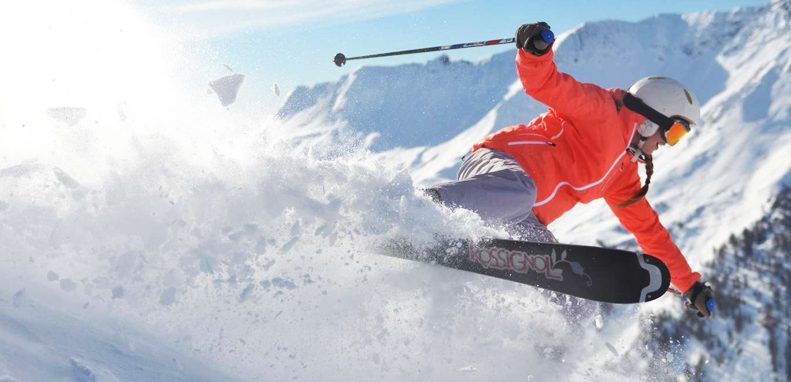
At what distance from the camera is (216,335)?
129 inches

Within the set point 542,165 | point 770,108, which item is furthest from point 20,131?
point 770,108

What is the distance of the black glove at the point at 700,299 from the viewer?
5270 millimetres

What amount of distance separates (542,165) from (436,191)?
3.44ft

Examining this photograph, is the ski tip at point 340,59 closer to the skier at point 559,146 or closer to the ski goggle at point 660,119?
the skier at point 559,146

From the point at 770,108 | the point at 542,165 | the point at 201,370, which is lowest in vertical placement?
the point at 770,108

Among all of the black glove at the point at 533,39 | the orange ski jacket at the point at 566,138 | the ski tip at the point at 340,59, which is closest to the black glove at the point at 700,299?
the orange ski jacket at the point at 566,138

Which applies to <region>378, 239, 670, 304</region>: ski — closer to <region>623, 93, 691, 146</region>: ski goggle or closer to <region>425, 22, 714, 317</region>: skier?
<region>425, 22, 714, 317</region>: skier

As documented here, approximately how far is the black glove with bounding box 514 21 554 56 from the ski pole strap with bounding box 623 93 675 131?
1.24 m

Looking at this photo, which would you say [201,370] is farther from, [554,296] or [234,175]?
[554,296]

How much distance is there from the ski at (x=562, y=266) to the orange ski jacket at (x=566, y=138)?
66 centimetres

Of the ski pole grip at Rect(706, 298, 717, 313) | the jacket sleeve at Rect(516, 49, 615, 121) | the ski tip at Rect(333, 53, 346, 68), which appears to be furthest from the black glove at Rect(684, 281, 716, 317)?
the ski tip at Rect(333, 53, 346, 68)

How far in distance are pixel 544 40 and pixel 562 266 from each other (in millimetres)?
1479

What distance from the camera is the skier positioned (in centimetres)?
404

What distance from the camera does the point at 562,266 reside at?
4.08m
